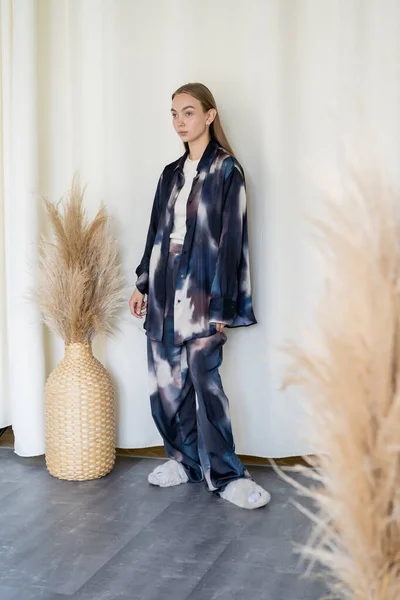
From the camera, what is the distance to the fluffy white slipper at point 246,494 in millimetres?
2756

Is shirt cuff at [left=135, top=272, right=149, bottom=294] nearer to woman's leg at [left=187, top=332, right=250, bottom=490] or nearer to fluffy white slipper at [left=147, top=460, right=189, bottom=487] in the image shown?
woman's leg at [left=187, top=332, right=250, bottom=490]

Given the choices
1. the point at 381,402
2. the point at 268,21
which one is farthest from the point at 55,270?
the point at 381,402

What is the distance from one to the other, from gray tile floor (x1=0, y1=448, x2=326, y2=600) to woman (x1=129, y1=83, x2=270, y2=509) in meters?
0.14

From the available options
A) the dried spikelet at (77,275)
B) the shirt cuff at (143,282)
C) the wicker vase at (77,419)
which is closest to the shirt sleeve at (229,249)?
the shirt cuff at (143,282)

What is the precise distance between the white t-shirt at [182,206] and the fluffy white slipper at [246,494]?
3.30 feet

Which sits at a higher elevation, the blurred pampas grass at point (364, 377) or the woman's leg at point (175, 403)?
the blurred pampas grass at point (364, 377)

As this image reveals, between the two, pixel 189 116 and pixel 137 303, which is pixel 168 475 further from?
pixel 189 116

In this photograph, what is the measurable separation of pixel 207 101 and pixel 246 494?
1575 millimetres

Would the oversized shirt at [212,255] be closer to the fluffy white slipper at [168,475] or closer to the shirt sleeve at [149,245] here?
the shirt sleeve at [149,245]

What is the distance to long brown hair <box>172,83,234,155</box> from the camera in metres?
2.94

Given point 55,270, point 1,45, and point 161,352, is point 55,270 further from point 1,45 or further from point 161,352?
point 1,45

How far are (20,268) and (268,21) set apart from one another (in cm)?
156

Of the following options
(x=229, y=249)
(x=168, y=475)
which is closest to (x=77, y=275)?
(x=229, y=249)

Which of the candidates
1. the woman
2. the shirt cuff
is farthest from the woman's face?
the shirt cuff
